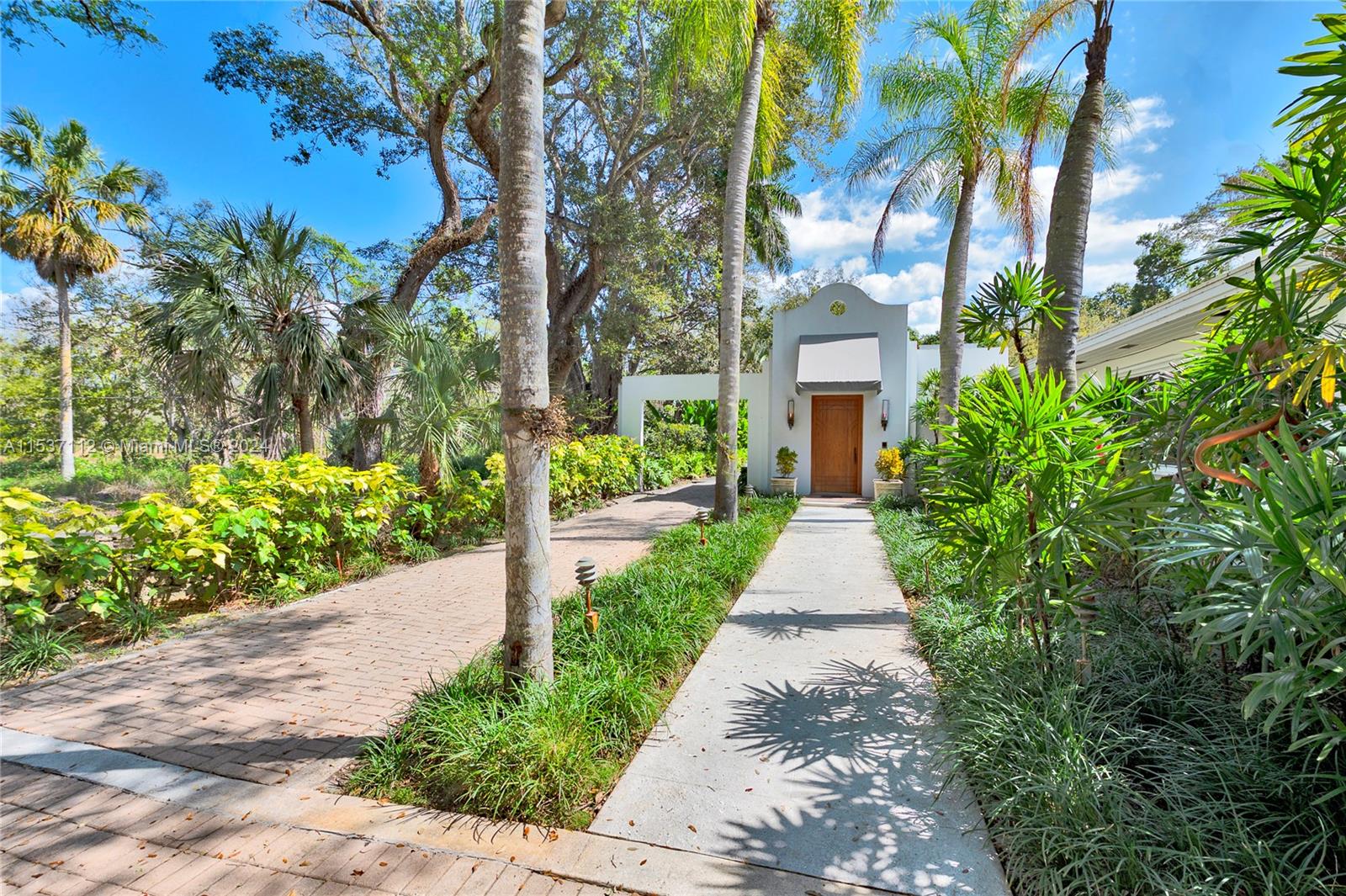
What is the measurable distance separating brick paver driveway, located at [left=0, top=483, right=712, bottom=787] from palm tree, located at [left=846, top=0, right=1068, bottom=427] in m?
8.14

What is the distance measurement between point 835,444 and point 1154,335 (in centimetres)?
633

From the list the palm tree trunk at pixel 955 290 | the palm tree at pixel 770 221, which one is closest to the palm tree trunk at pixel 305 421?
the palm tree trunk at pixel 955 290

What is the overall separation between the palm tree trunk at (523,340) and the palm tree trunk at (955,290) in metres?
8.43

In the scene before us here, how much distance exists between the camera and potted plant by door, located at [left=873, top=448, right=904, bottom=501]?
12.1 meters

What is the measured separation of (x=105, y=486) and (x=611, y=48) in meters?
17.9

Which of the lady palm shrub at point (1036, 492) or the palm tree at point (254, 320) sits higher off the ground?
the palm tree at point (254, 320)

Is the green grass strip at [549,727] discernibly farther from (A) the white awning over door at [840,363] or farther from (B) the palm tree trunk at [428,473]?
(A) the white awning over door at [840,363]

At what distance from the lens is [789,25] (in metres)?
9.05

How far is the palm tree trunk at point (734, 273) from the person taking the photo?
8258 millimetres

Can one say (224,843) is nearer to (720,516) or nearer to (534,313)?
(534,313)

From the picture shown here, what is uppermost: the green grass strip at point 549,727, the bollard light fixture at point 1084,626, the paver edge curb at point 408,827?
the bollard light fixture at point 1084,626

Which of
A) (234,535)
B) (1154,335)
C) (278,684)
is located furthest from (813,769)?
(1154,335)

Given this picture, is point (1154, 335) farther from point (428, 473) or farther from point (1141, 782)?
point (428, 473)

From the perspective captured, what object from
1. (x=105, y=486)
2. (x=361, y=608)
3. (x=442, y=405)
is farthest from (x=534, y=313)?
(x=105, y=486)
